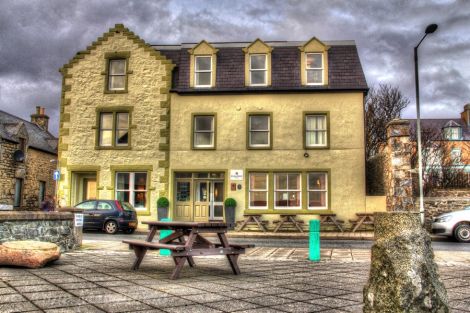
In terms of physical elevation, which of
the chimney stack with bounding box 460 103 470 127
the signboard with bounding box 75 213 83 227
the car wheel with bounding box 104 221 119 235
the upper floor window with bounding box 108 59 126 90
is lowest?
the car wheel with bounding box 104 221 119 235

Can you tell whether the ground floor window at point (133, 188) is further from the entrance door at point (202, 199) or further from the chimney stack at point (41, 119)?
the chimney stack at point (41, 119)

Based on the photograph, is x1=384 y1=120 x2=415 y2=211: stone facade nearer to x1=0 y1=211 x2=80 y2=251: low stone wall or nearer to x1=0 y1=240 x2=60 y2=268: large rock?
x1=0 y1=211 x2=80 y2=251: low stone wall

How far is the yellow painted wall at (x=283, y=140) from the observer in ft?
73.8

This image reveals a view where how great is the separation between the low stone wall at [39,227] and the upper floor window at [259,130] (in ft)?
43.1

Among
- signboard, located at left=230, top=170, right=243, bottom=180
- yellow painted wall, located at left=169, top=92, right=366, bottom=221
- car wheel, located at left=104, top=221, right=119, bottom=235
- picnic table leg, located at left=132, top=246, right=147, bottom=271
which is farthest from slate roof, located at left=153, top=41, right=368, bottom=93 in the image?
picnic table leg, located at left=132, top=246, right=147, bottom=271

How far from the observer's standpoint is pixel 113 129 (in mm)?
23875

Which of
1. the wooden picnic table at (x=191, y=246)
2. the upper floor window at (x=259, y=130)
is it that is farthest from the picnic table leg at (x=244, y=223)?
the wooden picnic table at (x=191, y=246)

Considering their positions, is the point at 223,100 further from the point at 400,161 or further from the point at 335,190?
the point at 400,161

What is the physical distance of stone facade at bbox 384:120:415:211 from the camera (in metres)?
18.6

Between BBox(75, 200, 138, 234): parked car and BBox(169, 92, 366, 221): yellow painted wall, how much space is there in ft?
11.5

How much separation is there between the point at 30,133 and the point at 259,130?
773 inches

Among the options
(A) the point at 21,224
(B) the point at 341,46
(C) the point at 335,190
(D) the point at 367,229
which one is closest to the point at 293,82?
(B) the point at 341,46

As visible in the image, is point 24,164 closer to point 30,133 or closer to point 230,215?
point 30,133

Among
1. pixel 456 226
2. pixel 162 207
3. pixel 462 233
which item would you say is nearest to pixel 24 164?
pixel 162 207
